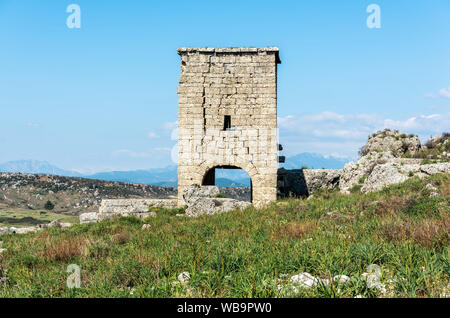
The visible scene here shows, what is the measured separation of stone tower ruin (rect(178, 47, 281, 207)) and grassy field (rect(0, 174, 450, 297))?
7657 millimetres

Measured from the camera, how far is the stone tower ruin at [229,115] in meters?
17.1

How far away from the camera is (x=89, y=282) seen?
5578 mm

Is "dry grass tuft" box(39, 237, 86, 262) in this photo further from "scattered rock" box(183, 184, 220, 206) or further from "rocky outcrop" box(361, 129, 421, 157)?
"rocky outcrop" box(361, 129, 421, 157)

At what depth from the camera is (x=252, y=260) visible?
5.95m

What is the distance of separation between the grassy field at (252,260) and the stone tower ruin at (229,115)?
7.66 meters

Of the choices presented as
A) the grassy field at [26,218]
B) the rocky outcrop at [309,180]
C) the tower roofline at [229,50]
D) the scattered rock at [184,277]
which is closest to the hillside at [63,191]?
the grassy field at [26,218]

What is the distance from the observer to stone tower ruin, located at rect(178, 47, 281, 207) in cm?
1708

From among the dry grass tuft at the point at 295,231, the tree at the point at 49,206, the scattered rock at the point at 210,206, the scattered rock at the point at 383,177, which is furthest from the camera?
the tree at the point at 49,206

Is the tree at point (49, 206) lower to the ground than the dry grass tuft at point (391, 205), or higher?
lower

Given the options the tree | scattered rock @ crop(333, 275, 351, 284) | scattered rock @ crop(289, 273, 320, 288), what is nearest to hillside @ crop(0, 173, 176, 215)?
the tree

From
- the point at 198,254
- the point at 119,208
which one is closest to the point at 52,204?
the point at 119,208

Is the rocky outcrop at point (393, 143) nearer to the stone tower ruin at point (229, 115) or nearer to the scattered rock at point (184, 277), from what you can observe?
the stone tower ruin at point (229, 115)

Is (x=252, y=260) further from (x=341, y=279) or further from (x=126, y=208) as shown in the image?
(x=126, y=208)
